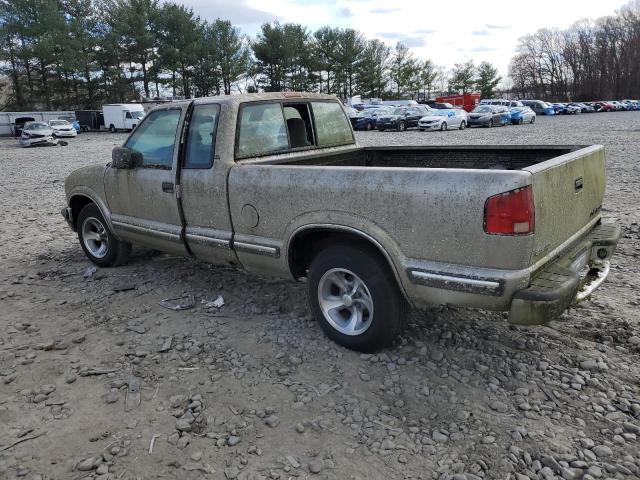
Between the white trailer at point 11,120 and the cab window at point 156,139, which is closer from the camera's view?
the cab window at point 156,139

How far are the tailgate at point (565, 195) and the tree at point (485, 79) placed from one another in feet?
339

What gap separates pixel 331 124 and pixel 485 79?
10342 cm

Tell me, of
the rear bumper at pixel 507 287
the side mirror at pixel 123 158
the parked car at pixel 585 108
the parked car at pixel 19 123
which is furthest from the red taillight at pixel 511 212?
the parked car at pixel 585 108

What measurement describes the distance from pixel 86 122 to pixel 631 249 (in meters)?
51.2

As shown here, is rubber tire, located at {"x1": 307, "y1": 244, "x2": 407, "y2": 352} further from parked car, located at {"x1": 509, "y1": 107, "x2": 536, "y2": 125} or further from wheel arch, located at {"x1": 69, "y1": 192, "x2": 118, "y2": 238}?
parked car, located at {"x1": 509, "y1": 107, "x2": 536, "y2": 125}

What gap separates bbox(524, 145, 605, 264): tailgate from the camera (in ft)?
9.98

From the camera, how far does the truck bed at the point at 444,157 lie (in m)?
4.50

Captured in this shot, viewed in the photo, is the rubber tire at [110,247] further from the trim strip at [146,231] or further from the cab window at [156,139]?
the cab window at [156,139]

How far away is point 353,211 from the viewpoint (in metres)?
3.49

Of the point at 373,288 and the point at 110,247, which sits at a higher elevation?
the point at 373,288

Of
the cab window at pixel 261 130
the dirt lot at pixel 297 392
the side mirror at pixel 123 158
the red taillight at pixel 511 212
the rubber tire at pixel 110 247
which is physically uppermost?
the cab window at pixel 261 130

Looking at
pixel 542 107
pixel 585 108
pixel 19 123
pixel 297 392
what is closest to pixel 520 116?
pixel 542 107

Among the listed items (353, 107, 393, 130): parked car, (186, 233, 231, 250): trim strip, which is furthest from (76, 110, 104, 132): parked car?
(186, 233, 231, 250): trim strip

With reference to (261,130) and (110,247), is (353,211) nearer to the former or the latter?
(261,130)
